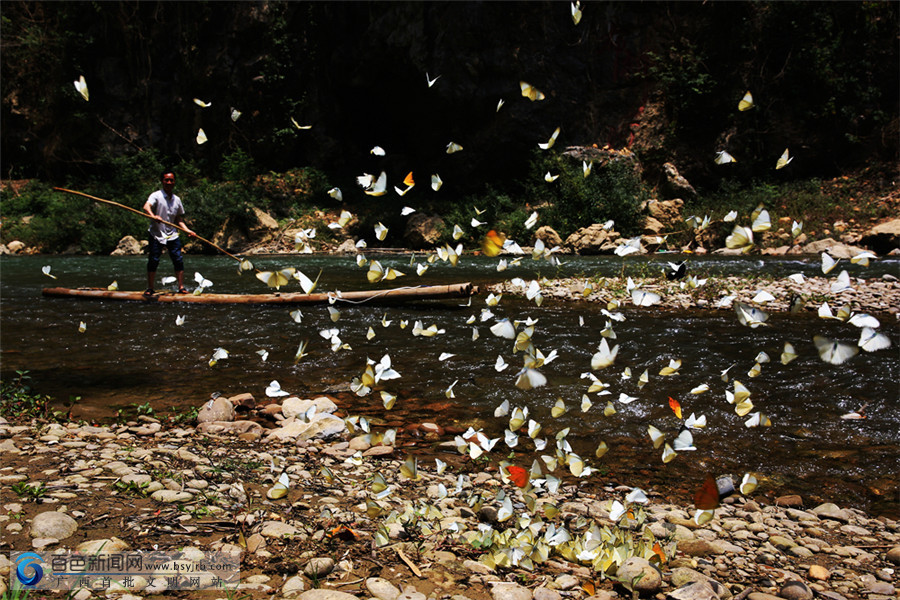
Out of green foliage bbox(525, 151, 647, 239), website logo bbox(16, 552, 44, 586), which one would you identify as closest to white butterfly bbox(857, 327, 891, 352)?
website logo bbox(16, 552, 44, 586)

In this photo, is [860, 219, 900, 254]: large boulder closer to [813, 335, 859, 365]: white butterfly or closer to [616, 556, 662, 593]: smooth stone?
[813, 335, 859, 365]: white butterfly

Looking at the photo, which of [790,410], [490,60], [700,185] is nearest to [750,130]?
[700,185]

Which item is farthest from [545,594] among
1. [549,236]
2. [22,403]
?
[549,236]

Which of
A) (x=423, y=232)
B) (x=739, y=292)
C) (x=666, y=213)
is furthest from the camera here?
(x=423, y=232)

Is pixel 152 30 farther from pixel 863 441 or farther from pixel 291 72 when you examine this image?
pixel 863 441

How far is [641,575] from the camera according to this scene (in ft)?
6.88

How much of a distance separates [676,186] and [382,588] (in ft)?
66.6

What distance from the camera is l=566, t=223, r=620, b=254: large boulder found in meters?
16.2

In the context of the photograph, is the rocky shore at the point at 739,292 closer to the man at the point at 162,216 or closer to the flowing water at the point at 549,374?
the flowing water at the point at 549,374

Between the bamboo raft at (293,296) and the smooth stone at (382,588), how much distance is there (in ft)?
16.2

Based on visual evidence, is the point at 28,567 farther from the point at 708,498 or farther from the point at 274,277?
the point at 708,498

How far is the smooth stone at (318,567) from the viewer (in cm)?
200

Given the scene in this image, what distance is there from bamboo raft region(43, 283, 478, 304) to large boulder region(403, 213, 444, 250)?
1108 cm

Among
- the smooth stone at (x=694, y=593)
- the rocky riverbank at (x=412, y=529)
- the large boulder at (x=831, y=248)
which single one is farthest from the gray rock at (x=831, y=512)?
the large boulder at (x=831, y=248)
